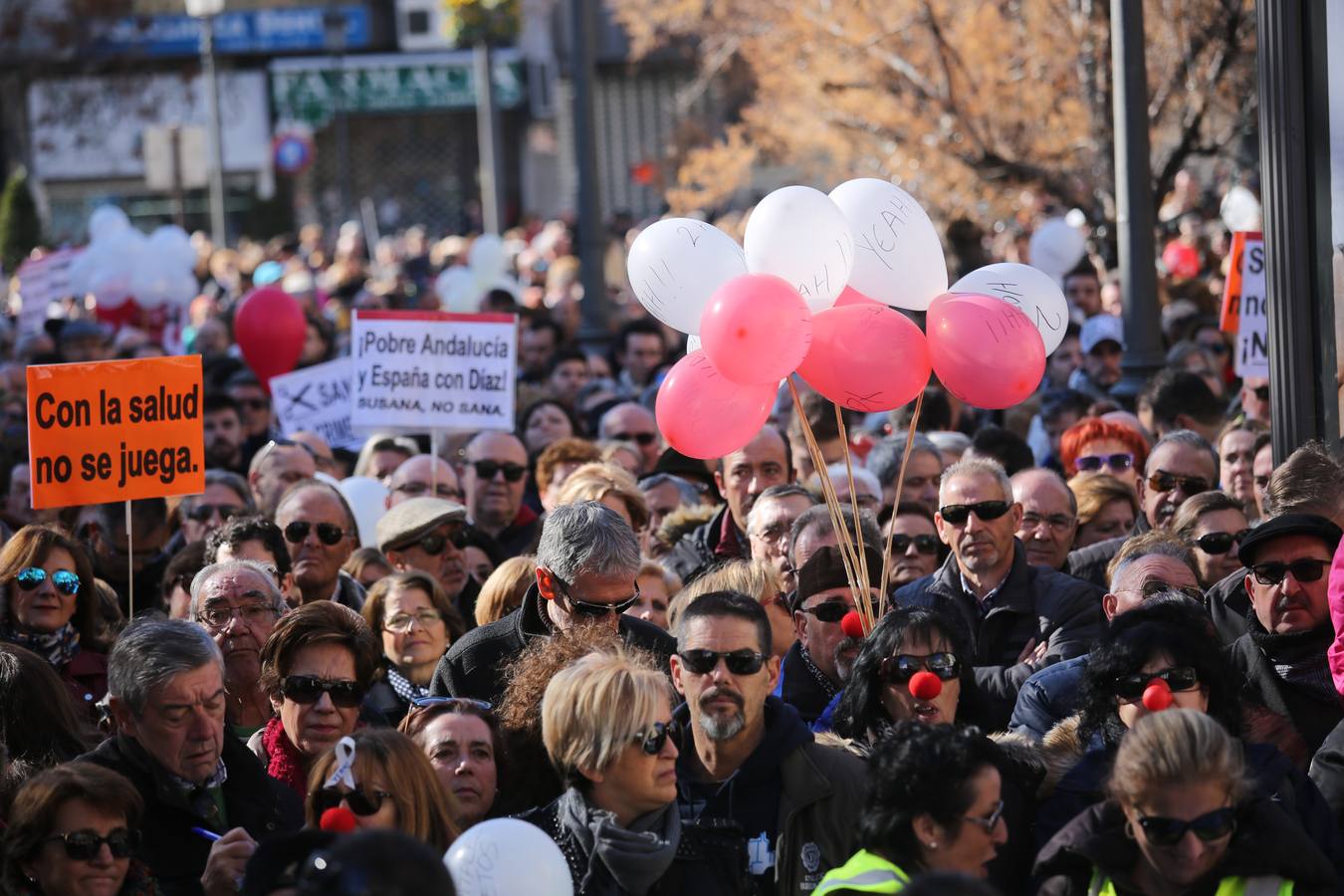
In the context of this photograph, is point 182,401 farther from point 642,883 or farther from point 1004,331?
point 642,883

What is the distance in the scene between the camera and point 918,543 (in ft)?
25.7

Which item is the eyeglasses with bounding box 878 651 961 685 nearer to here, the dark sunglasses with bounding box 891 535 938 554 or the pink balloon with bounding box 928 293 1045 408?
the pink balloon with bounding box 928 293 1045 408

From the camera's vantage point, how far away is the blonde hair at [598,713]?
4820mm

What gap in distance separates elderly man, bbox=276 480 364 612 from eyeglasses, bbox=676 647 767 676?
3073 millimetres

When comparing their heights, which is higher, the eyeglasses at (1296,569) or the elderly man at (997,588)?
the eyeglasses at (1296,569)

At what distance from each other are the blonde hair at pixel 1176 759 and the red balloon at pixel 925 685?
937mm

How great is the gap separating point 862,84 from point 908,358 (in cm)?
1190

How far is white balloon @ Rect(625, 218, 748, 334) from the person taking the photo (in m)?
6.75

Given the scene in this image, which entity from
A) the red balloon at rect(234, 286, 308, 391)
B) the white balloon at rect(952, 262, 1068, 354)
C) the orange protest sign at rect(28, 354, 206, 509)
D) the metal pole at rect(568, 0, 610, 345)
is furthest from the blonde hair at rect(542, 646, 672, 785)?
the metal pole at rect(568, 0, 610, 345)

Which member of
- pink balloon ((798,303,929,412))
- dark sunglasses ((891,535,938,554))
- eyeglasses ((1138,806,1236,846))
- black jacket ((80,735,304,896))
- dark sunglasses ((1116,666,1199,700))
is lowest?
black jacket ((80,735,304,896))

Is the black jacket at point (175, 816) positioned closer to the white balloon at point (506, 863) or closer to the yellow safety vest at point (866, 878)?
the white balloon at point (506, 863)

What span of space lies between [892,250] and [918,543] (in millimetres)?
1377

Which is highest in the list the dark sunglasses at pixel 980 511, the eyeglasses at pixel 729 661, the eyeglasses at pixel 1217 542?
the dark sunglasses at pixel 980 511

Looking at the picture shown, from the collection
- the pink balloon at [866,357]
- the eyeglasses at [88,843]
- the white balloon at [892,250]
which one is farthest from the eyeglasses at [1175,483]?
the eyeglasses at [88,843]
